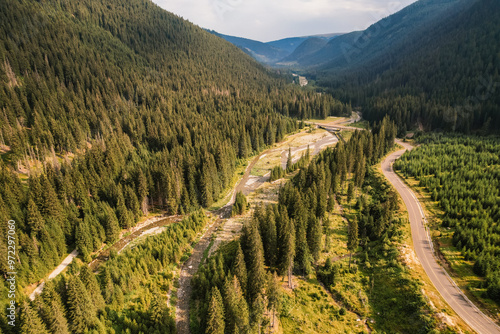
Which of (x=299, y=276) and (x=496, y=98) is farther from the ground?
(x=496, y=98)

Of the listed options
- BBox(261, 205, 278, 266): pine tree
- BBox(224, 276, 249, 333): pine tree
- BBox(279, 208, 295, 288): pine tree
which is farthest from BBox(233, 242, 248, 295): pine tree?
BBox(261, 205, 278, 266): pine tree

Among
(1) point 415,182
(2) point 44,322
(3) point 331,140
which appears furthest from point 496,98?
(2) point 44,322

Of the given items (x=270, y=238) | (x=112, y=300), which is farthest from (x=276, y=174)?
(x=112, y=300)

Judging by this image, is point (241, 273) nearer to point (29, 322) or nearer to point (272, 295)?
point (272, 295)

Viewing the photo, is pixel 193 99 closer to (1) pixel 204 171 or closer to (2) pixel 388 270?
(1) pixel 204 171

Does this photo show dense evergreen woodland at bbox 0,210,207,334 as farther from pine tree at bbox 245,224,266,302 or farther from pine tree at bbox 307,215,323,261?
pine tree at bbox 307,215,323,261

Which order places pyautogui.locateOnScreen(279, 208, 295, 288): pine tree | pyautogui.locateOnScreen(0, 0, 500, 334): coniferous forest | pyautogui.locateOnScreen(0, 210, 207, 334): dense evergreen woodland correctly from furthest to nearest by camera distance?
pyautogui.locateOnScreen(279, 208, 295, 288): pine tree, pyautogui.locateOnScreen(0, 0, 500, 334): coniferous forest, pyautogui.locateOnScreen(0, 210, 207, 334): dense evergreen woodland

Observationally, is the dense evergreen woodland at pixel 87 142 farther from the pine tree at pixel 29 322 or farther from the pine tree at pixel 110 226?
the pine tree at pixel 29 322
